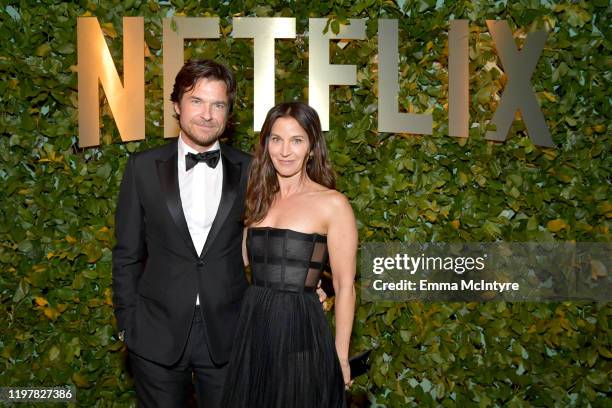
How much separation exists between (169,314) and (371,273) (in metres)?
1.17

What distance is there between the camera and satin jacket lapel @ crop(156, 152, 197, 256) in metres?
2.20


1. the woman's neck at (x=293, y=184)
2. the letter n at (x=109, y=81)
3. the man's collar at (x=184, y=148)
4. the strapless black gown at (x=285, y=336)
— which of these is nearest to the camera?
the strapless black gown at (x=285, y=336)

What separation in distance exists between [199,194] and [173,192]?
0.29 ft

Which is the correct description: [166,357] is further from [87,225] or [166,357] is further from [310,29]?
[310,29]

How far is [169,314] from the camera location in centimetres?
220

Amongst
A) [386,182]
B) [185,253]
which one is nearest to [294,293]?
[185,253]

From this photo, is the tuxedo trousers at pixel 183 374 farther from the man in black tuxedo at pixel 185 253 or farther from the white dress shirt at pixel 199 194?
the white dress shirt at pixel 199 194

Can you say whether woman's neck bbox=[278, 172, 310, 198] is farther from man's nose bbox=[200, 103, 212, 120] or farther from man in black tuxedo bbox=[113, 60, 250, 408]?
man's nose bbox=[200, 103, 212, 120]

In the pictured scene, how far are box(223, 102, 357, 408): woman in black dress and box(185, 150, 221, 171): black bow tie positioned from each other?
23 centimetres

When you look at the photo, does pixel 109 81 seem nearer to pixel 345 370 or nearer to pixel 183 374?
pixel 183 374

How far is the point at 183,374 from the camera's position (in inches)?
88.7

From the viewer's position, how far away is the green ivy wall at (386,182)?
305 centimetres

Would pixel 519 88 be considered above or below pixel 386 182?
above

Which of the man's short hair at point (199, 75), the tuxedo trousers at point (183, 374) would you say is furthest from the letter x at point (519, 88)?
the tuxedo trousers at point (183, 374)
